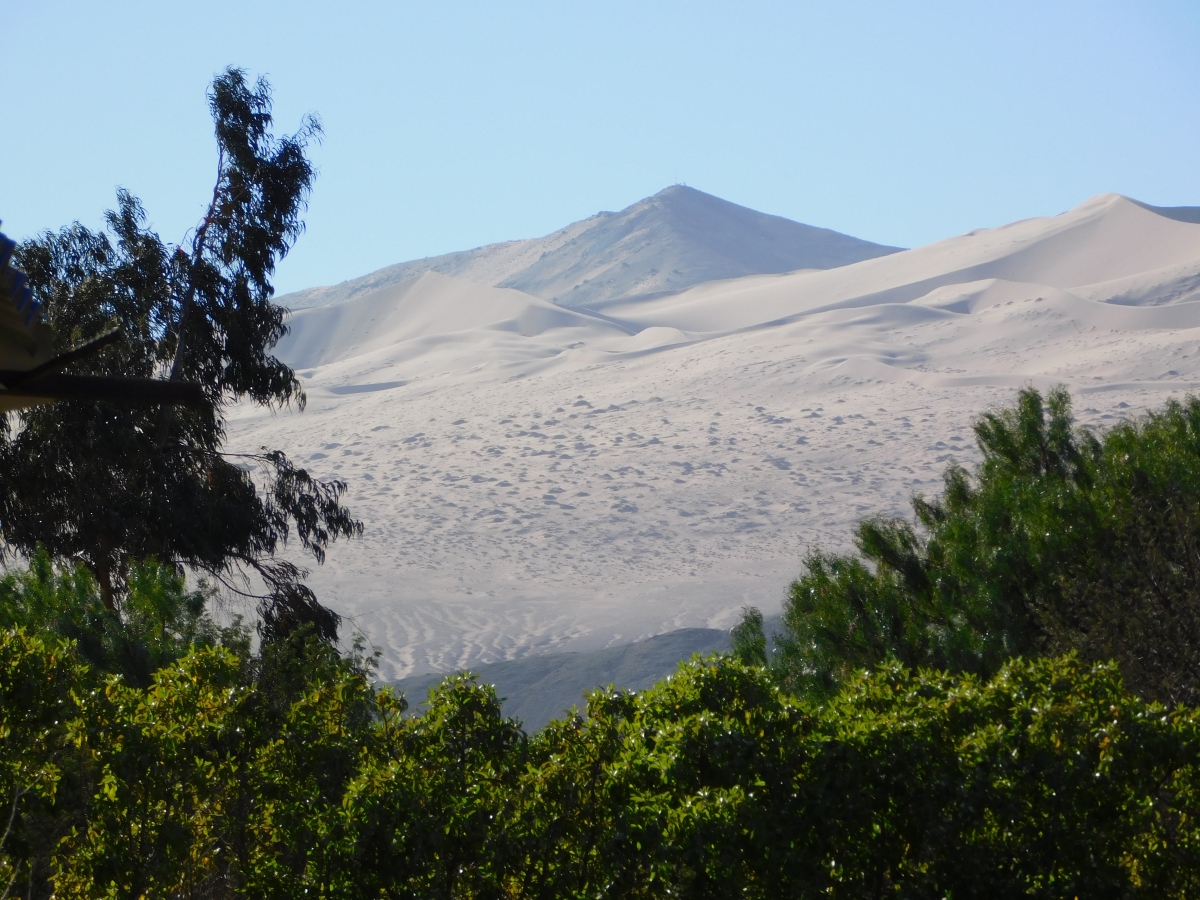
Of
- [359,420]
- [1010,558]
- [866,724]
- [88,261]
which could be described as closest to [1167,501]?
[1010,558]

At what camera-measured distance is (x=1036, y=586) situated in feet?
26.2

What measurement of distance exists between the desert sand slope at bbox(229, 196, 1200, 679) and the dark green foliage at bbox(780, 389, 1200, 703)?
14762 mm

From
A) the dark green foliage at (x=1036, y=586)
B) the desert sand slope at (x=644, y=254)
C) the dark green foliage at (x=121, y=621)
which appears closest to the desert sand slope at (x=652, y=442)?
the dark green foliage at (x=121, y=621)

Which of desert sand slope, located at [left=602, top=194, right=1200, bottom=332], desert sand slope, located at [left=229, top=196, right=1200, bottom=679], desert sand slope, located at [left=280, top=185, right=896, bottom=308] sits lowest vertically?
desert sand slope, located at [left=229, top=196, right=1200, bottom=679]

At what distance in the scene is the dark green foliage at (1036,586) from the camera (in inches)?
277

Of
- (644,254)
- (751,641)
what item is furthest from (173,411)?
(644,254)

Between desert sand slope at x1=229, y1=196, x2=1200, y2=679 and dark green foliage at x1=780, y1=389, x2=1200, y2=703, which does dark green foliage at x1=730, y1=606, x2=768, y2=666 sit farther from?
desert sand slope at x1=229, y1=196, x2=1200, y2=679

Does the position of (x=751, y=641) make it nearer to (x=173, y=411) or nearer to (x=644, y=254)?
(x=173, y=411)

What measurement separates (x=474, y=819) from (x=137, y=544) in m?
10.5

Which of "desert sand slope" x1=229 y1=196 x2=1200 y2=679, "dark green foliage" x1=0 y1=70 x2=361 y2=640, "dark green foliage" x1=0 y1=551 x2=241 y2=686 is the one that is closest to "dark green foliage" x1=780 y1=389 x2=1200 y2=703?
"dark green foliage" x1=0 y1=551 x2=241 y2=686

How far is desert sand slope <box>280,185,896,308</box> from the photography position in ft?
403

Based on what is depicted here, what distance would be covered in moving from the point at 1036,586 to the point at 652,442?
1154 inches

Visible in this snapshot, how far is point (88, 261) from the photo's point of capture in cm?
1394

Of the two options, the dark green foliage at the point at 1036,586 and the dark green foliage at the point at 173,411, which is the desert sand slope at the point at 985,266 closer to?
the dark green foliage at the point at 173,411
